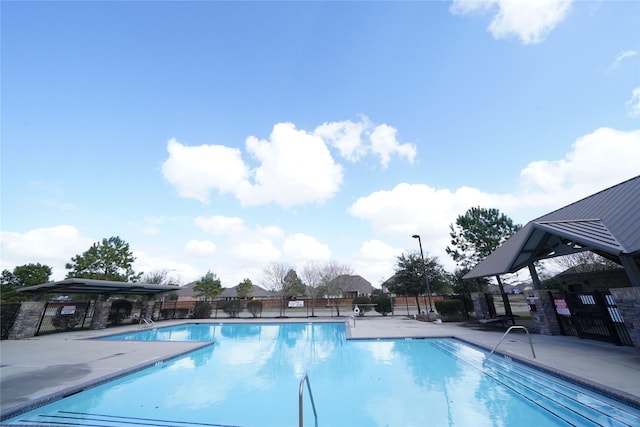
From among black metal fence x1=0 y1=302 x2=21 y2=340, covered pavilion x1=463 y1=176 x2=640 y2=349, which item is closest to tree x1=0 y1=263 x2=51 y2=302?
black metal fence x1=0 y1=302 x2=21 y2=340

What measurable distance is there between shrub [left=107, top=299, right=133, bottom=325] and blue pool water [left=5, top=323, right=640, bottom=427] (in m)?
13.3

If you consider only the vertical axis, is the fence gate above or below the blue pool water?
above

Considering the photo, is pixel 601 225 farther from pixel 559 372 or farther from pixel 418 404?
pixel 418 404

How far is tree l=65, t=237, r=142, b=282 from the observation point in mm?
30500

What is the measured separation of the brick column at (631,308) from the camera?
24.6ft

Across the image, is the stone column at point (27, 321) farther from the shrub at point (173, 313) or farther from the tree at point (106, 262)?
the tree at point (106, 262)

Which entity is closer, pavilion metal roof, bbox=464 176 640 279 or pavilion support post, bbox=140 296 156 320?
pavilion metal roof, bbox=464 176 640 279

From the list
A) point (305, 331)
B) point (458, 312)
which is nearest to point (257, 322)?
point (305, 331)

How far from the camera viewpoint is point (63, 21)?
31.9ft

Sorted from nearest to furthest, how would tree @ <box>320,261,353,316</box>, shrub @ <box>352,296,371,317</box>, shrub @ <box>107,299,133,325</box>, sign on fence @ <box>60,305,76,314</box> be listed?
sign on fence @ <box>60,305,76,314</box> < shrub @ <box>107,299,133,325</box> < shrub @ <box>352,296,371,317</box> < tree @ <box>320,261,353,316</box>

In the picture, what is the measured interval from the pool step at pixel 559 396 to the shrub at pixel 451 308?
1112 cm

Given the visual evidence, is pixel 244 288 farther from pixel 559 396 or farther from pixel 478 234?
pixel 559 396

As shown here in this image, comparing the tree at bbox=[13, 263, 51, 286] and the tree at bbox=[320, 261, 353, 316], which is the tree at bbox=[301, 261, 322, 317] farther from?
the tree at bbox=[13, 263, 51, 286]

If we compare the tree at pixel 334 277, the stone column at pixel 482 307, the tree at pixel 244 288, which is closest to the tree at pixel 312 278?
the tree at pixel 334 277
